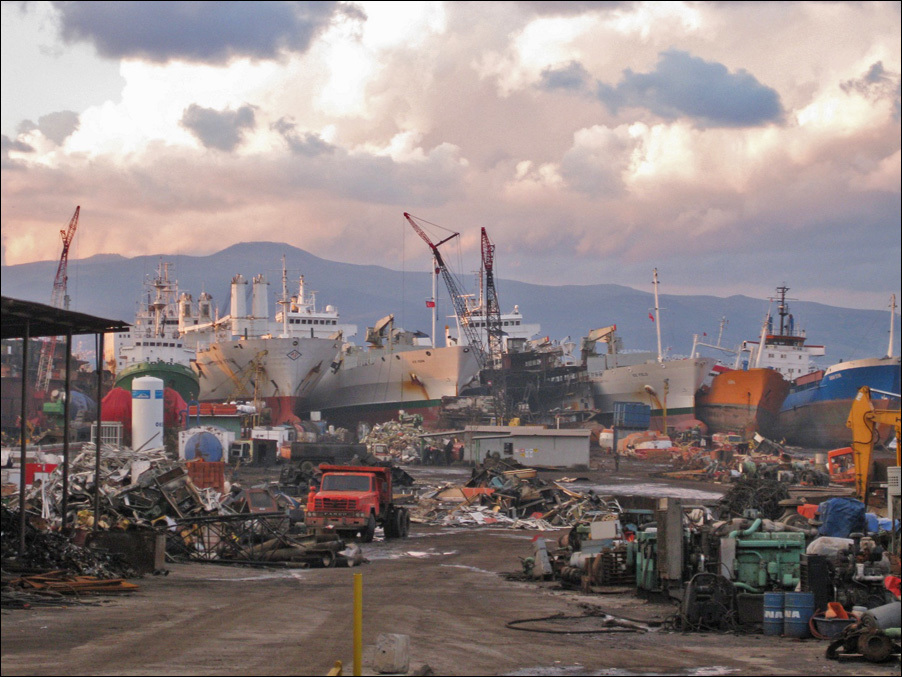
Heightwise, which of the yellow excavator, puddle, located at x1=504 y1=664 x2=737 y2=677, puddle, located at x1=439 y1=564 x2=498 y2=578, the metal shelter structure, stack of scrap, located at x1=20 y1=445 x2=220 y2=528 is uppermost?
the metal shelter structure

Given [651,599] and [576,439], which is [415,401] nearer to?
[576,439]

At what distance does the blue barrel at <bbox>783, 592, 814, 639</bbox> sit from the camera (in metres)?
13.4

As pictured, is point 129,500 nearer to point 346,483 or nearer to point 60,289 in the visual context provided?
point 346,483

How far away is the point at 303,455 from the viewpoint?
150ft

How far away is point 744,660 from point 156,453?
30.8 metres

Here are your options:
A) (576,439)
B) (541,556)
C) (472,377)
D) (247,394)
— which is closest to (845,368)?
(576,439)

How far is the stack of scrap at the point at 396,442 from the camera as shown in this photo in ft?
214

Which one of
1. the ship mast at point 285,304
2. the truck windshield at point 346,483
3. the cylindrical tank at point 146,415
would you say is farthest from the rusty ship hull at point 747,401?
the truck windshield at point 346,483

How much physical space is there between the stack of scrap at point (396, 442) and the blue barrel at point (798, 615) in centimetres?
4878

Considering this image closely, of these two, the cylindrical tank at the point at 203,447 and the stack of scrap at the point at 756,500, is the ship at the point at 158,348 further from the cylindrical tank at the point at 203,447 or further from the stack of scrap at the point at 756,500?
the stack of scrap at the point at 756,500

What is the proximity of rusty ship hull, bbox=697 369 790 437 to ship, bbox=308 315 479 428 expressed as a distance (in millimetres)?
23029

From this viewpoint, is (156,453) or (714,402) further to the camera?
(714,402)

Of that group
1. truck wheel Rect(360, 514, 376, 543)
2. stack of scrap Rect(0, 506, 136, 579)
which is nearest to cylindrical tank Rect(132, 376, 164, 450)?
truck wheel Rect(360, 514, 376, 543)

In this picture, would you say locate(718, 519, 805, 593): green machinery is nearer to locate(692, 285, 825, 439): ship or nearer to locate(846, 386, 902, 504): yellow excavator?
locate(846, 386, 902, 504): yellow excavator
